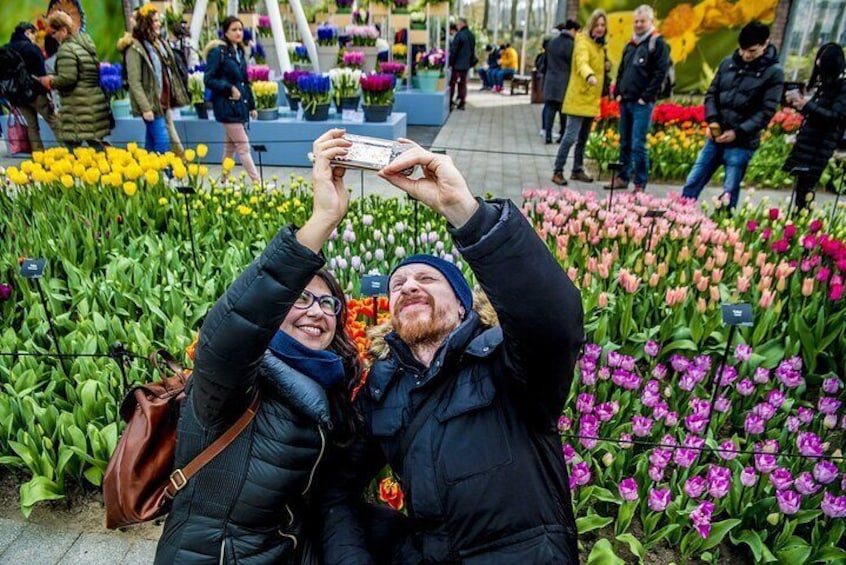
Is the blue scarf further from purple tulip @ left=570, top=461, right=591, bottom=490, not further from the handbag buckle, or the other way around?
purple tulip @ left=570, top=461, right=591, bottom=490

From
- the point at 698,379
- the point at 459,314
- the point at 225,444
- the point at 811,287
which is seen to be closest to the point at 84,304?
the point at 225,444

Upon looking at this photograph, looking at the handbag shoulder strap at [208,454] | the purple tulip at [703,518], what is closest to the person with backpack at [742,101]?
the purple tulip at [703,518]

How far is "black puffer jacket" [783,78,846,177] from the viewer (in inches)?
204

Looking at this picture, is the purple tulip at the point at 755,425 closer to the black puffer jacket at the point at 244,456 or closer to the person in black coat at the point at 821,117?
the black puffer jacket at the point at 244,456

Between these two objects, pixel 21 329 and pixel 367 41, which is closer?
pixel 21 329

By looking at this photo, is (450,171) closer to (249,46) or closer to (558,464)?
(558,464)

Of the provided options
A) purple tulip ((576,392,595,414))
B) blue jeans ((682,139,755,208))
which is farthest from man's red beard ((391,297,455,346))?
blue jeans ((682,139,755,208))

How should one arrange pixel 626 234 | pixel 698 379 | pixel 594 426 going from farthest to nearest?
pixel 626 234, pixel 698 379, pixel 594 426

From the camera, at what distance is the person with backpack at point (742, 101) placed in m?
4.87

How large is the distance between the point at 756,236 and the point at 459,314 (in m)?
2.96

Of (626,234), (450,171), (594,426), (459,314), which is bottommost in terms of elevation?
(594,426)

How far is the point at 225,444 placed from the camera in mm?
1510

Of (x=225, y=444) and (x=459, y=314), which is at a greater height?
(x=459, y=314)

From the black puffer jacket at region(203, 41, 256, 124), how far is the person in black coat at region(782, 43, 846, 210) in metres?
5.04
